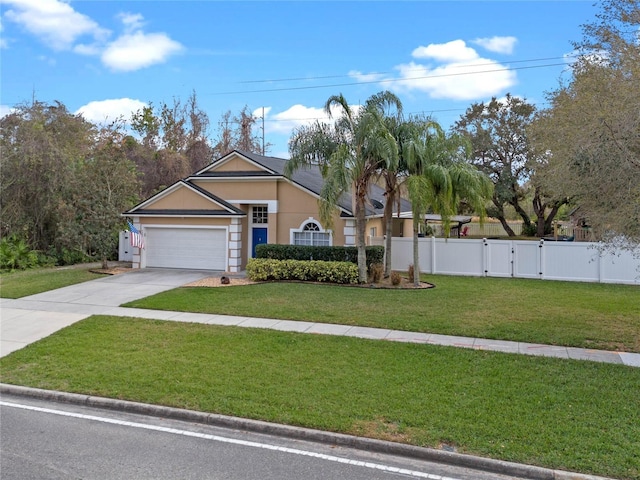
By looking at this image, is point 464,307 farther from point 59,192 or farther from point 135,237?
point 59,192

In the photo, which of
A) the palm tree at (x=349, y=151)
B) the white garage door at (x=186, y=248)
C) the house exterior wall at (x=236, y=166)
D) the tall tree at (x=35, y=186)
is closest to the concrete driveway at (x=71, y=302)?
the white garage door at (x=186, y=248)

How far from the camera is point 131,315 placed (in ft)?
38.7

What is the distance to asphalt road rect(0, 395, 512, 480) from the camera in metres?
4.79

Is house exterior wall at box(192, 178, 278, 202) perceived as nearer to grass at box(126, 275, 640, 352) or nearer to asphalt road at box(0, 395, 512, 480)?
grass at box(126, 275, 640, 352)

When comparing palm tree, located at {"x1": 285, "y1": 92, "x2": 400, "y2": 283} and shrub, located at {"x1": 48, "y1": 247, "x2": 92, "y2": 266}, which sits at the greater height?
palm tree, located at {"x1": 285, "y1": 92, "x2": 400, "y2": 283}

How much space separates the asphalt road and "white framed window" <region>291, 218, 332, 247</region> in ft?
45.2

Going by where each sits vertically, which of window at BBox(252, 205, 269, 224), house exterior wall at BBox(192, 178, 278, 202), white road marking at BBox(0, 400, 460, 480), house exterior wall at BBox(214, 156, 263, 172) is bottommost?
white road marking at BBox(0, 400, 460, 480)

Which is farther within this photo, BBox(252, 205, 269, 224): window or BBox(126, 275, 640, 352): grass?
BBox(252, 205, 269, 224): window

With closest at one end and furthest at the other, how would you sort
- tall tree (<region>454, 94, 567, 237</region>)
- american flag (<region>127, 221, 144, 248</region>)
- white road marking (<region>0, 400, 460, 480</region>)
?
white road marking (<region>0, 400, 460, 480</region>)
american flag (<region>127, 221, 144, 248</region>)
tall tree (<region>454, 94, 567, 237</region>)

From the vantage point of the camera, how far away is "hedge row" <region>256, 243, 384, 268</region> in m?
17.8

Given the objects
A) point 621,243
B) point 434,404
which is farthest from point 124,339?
point 621,243

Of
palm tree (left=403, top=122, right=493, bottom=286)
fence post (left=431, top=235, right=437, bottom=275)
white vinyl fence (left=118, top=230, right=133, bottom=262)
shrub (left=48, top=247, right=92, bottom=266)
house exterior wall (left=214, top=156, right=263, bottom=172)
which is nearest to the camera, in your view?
palm tree (left=403, top=122, right=493, bottom=286)

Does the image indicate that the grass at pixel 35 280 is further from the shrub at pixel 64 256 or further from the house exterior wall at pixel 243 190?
the house exterior wall at pixel 243 190

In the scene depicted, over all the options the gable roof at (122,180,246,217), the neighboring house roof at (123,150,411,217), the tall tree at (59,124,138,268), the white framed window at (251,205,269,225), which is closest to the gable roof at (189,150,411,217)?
the neighboring house roof at (123,150,411,217)
